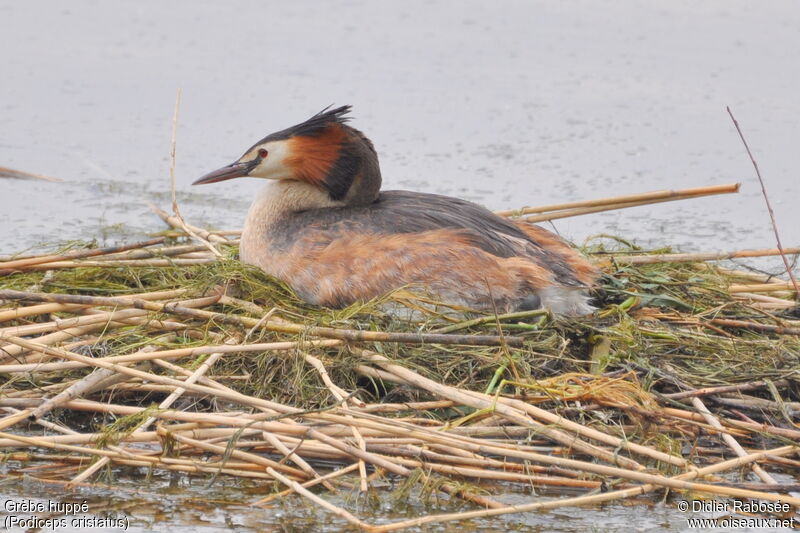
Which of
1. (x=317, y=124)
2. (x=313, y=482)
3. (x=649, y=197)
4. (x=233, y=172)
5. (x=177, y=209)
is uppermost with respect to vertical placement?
(x=317, y=124)

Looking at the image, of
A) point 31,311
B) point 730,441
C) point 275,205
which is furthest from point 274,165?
point 730,441

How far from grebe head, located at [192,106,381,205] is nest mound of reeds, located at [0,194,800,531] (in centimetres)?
53

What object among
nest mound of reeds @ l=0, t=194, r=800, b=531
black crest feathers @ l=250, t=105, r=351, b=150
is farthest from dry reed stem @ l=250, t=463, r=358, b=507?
black crest feathers @ l=250, t=105, r=351, b=150

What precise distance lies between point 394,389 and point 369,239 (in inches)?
35.1

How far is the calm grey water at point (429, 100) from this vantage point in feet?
24.5

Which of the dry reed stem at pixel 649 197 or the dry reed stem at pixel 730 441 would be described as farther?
the dry reed stem at pixel 649 197

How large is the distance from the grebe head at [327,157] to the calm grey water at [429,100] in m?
1.24

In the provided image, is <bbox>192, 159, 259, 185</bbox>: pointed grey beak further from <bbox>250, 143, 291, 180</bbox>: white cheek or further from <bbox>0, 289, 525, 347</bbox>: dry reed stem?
<bbox>0, 289, 525, 347</bbox>: dry reed stem

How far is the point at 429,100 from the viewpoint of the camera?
8.85 m

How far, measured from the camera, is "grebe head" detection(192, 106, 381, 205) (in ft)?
18.5

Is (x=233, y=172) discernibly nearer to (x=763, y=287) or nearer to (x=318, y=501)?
(x=318, y=501)

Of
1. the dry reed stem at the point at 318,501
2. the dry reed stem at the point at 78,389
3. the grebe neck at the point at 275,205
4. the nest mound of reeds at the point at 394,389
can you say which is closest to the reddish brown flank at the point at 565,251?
the nest mound of reeds at the point at 394,389

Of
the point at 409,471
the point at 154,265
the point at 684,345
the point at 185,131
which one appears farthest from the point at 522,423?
the point at 185,131

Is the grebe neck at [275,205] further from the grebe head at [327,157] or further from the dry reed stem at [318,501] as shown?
the dry reed stem at [318,501]
